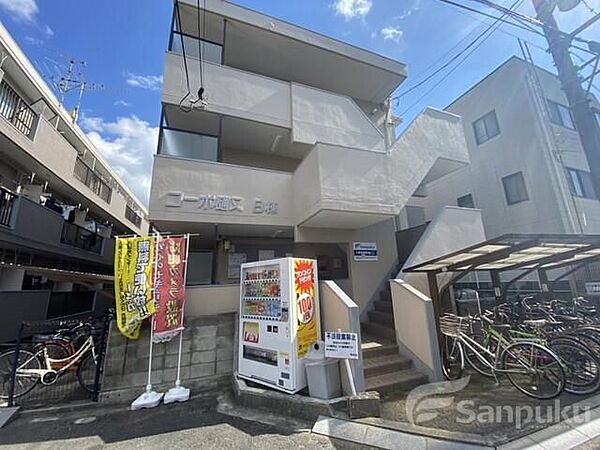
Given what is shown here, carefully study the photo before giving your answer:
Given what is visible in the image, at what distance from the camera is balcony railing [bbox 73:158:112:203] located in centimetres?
1091

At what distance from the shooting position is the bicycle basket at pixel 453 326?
4.59 metres

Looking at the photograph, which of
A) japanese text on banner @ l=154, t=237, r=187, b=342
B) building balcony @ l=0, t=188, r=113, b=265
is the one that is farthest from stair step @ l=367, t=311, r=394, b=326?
building balcony @ l=0, t=188, r=113, b=265

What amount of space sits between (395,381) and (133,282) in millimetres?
4586

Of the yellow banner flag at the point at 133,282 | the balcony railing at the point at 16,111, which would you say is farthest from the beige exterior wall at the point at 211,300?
the balcony railing at the point at 16,111

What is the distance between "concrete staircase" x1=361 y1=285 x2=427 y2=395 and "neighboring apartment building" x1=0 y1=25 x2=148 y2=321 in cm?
476

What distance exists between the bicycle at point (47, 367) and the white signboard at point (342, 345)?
3.94 metres

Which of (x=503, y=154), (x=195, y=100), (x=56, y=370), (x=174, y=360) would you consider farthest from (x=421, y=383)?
(x=503, y=154)

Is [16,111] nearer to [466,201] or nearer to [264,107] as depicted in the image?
[264,107]

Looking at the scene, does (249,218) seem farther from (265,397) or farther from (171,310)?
(265,397)

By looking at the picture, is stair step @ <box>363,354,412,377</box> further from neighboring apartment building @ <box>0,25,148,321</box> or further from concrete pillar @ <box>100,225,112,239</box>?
concrete pillar @ <box>100,225,112,239</box>

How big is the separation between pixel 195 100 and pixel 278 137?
7.65 ft

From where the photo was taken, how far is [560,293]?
8945mm

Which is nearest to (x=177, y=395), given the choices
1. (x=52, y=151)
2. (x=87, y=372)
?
(x=87, y=372)

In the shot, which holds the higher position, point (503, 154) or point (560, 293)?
point (503, 154)
